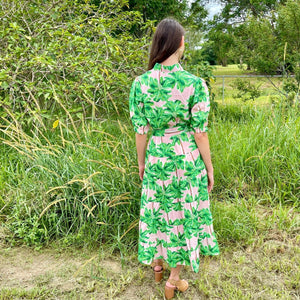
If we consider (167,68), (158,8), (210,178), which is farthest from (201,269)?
(158,8)

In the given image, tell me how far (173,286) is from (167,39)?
1.66 meters

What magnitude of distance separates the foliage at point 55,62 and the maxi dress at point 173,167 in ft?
5.65

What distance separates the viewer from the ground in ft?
7.89

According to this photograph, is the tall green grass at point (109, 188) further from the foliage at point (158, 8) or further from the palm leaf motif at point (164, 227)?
the foliage at point (158, 8)

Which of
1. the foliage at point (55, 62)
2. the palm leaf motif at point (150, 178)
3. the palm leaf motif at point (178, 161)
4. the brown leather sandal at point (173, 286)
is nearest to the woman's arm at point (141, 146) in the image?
the palm leaf motif at point (150, 178)

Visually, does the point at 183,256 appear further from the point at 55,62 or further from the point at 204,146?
the point at 55,62

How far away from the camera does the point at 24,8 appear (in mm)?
4906

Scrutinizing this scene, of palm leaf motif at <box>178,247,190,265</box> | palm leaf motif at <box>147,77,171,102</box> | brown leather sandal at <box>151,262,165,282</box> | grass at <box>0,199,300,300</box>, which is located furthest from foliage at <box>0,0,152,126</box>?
palm leaf motif at <box>178,247,190,265</box>

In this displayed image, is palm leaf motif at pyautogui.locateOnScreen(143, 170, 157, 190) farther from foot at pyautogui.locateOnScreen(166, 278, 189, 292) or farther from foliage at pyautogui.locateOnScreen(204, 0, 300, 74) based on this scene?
foliage at pyautogui.locateOnScreen(204, 0, 300, 74)

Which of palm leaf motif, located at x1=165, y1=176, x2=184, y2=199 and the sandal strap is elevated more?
palm leaf motif, located at x1=165, y1=176, x2=184, y2=199

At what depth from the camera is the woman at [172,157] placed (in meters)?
2.06

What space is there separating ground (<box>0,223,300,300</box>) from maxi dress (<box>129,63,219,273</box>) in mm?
302

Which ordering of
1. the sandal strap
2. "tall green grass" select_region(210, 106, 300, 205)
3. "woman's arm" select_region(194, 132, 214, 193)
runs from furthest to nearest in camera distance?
1. "tall green grass" select_region(210, 106, 300, 205)
2. the sandal strap
3. "woman's arm" select_region(194, 132, 214, 193)

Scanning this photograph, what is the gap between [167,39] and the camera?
2018 millimetres
